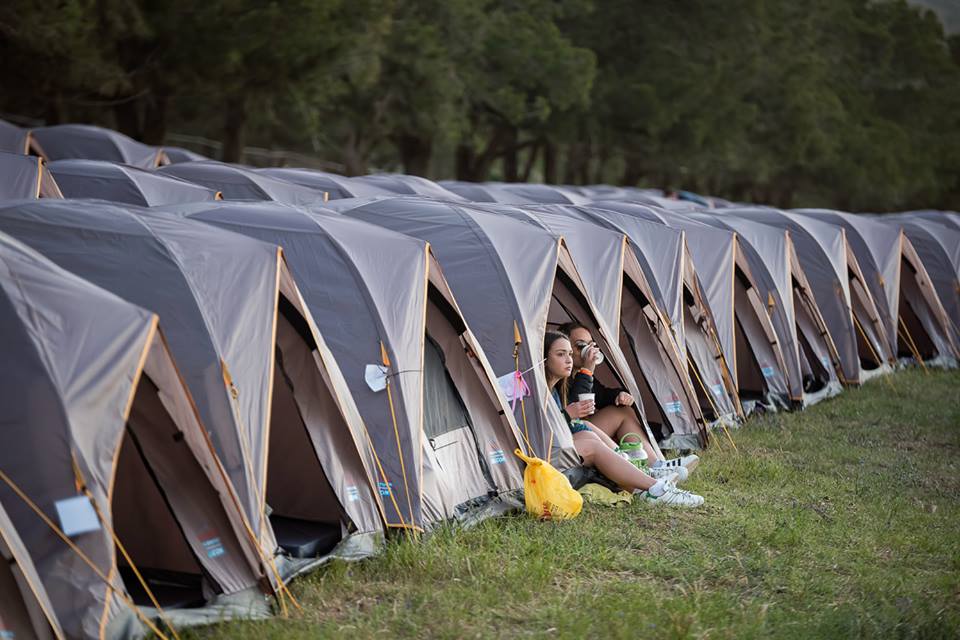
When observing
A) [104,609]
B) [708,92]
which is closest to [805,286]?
[104,609]

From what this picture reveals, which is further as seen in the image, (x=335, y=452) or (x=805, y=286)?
(x=805, y=286)

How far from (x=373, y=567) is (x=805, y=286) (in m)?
8.94

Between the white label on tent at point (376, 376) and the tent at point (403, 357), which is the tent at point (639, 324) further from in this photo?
the white label on tent at point (376, 376)

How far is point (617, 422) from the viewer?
9.30 m

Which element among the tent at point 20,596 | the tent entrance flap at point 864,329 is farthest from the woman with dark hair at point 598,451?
the tent entrance flap at point 864,329

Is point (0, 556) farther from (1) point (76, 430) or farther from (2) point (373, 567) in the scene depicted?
(2) point (373, 567)

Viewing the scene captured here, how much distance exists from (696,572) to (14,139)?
541 inches

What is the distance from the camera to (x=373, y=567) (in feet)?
21.5

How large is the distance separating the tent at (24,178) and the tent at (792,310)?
7.49 meters

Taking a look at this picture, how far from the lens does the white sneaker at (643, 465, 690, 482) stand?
8758 millimetres

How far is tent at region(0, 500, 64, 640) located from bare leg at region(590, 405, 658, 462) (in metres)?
5.19

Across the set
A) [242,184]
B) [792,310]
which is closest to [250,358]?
[792,310]

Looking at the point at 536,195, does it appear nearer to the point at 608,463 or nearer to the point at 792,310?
the point at 792,310

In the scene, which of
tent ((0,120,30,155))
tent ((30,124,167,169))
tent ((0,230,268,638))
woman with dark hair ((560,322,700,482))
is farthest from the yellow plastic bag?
tent ((30,124,167,169))
